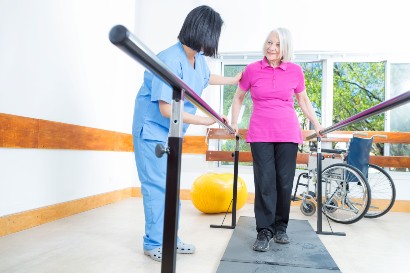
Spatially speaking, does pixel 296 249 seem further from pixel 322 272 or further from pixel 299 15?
pixel 299 15

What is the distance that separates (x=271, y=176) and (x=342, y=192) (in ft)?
4.41

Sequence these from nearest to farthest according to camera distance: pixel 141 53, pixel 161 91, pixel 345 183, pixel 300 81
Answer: pixel 141 53
pixel 161 91
pixel 300 81
pixel 345 183

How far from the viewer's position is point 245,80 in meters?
2.21

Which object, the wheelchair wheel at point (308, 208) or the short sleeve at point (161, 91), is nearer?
the short sleeve at point (161, 91)

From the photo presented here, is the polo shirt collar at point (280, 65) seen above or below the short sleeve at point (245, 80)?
above

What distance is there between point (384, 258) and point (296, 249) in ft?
1.59

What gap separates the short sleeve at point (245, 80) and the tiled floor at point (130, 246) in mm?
970

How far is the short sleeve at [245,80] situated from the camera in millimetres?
2192

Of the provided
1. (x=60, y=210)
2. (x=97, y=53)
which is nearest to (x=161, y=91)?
(x=60, y=210)

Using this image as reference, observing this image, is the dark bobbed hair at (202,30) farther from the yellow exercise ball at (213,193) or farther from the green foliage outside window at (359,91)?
the green foliage outside window at (359,91)

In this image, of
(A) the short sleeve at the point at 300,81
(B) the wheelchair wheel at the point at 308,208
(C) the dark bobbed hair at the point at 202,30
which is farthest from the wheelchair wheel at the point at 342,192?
(C) the dark bobbed hair at the point at 202,30

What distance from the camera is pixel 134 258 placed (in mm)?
1863

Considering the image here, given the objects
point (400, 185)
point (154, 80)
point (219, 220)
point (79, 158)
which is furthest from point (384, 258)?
point (79, 158)

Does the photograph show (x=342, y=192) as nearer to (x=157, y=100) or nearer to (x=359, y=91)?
A: (x=359, y=91)
